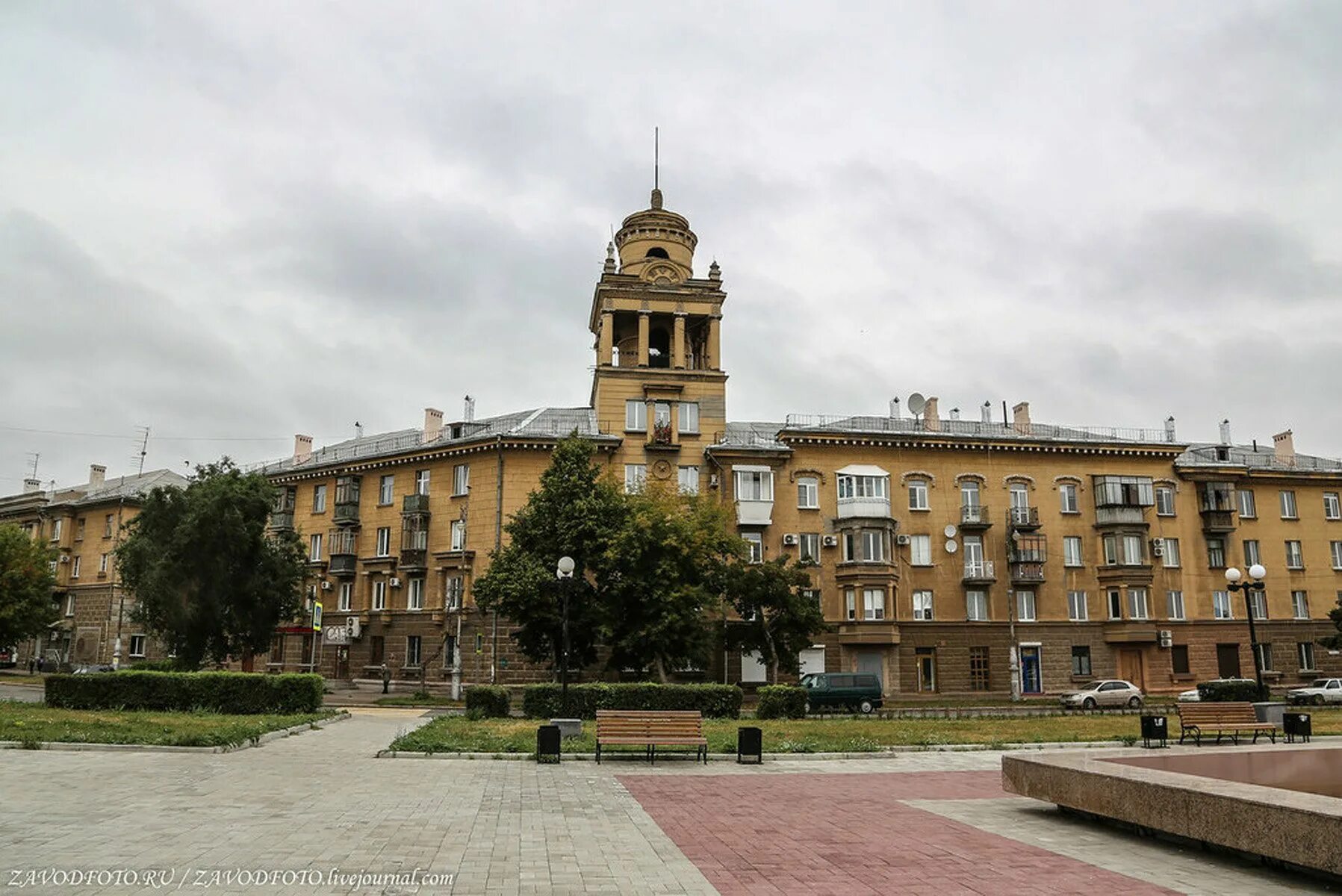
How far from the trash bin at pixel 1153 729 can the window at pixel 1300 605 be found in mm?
39254

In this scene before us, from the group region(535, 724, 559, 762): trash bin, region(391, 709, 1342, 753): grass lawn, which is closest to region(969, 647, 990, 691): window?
region(391, 709, 1342, 753): grass lawn

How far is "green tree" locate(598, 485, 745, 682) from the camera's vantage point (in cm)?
3556

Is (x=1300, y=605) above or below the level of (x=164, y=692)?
above

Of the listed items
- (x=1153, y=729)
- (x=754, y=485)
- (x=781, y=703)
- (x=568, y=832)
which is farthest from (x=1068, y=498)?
(x=568, y=832)

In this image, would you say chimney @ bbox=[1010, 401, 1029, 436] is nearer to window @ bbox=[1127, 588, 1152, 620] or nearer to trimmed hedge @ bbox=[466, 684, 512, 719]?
Answer: window @ bbox=[1127, 588, 1152, 620]

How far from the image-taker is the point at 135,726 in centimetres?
2050

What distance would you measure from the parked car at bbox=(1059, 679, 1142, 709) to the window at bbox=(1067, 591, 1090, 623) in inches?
278

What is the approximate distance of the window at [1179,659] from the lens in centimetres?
4875

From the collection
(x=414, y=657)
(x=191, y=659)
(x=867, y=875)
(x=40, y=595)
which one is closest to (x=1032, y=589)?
(x=414, y=657)

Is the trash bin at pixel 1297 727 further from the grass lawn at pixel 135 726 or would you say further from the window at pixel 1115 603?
the window at pixel 1115 603

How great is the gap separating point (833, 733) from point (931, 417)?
103ft

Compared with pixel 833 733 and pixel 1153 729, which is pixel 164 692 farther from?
pixel 1153 729

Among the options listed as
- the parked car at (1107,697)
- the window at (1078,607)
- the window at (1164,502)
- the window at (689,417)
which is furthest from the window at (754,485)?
the window at (1164,502)

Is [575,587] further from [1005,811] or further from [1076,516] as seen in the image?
[1076,516]
